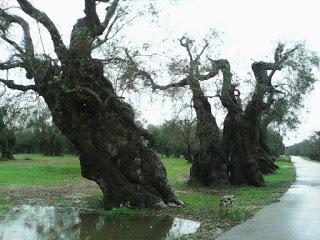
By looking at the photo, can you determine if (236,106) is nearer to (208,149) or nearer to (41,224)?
(208,149)

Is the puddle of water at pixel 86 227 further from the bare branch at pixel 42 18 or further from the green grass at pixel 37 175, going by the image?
the green grass at pixel 37 175

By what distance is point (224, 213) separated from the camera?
15.2m

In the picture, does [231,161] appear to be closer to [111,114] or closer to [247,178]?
[247,178]

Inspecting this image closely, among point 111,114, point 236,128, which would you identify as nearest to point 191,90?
point 236,128

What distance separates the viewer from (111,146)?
57.3 feet

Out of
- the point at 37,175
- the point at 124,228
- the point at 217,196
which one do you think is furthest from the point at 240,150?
the point at 37,175

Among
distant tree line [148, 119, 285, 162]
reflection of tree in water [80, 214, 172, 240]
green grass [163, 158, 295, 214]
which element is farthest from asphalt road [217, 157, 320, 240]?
distant tree line [148, 119, 285, 162]

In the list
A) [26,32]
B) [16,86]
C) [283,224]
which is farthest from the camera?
[26,32]

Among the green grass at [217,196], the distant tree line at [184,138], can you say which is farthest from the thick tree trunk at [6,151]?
the green grass at [217,196]

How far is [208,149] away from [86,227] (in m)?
14.3

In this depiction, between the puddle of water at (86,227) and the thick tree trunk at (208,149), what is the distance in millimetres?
11905

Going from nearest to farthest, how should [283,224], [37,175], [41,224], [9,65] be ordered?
[283,224]
[41,224]
[9,65]
[37,175]

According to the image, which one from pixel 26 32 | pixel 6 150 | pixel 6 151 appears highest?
pixel 26 32

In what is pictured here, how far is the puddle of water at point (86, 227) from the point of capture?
491 inches
